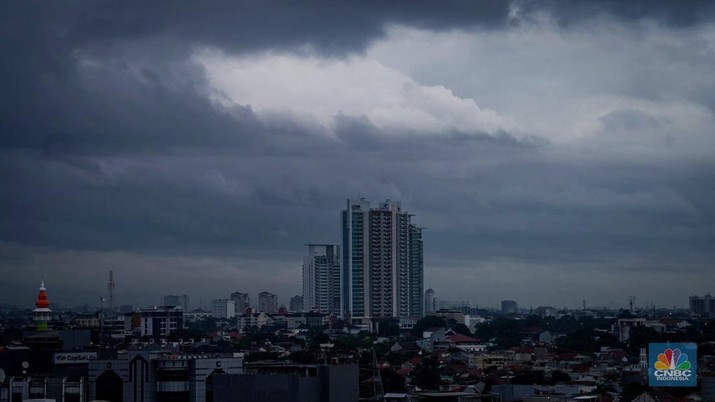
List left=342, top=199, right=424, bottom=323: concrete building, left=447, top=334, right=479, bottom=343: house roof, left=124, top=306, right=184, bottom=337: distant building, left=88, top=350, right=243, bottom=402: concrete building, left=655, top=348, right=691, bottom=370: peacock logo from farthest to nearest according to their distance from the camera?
left=342, top=199, right=424, bottom=323: concrete building < left=447, top=334, right=479, bottom=343: house roof < left=124, top=306, right=184, bottom=337: distant building < left=655, top=348, right=691, bottom=370: peacock logo < left=88, top=350, right=243, bottom=402: concrete building

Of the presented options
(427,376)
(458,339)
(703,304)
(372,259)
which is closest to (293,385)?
(427,376)

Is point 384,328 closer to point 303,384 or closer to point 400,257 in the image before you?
point 400,257

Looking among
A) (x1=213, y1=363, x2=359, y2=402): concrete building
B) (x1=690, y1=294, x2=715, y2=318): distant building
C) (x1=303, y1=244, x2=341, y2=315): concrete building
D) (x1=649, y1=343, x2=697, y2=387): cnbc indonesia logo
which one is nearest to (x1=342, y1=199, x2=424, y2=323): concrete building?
(x1=303, y1=244, x2=341, y2=315): concrete building

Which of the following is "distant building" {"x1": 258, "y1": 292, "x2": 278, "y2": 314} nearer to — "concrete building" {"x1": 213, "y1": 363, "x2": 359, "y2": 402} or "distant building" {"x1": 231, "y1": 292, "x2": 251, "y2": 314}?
"distant building" {"x1": 231, "y1": 292, "x2": 251, "y2": 314}

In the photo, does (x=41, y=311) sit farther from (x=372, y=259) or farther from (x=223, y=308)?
(x=223, y=308)

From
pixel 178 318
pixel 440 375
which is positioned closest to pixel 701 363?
pixel 440 375

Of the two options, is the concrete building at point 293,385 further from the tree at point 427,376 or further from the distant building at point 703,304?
the distant building at point 703,304
